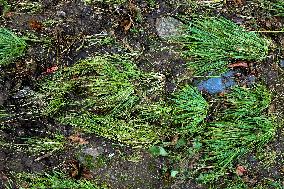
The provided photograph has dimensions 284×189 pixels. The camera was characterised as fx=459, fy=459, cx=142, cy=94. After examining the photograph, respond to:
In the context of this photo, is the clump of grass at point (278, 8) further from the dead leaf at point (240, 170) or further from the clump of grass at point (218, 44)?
the dead leaf at point (240, 170)

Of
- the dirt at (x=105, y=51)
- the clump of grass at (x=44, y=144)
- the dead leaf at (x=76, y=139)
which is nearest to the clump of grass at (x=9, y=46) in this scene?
the dirt at (x=105, y=51)

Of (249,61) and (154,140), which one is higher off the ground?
(249,61)

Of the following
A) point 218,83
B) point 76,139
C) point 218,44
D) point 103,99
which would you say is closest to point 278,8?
point 218,44

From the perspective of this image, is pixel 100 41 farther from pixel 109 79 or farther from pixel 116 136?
pixel 116 136

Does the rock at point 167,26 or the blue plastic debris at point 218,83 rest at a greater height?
the rock at point 167,26

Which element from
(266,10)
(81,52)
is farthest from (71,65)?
(266,10)

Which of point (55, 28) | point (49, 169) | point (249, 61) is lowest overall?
point (49, 169)
